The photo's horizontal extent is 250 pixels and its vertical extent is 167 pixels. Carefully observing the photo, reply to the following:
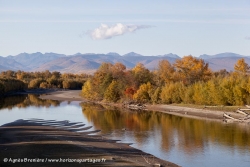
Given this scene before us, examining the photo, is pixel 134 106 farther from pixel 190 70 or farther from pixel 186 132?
pixel 186 132

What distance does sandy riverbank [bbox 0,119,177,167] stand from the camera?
30.5 metres

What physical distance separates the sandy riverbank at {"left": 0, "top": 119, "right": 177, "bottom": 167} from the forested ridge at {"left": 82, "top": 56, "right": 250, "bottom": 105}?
36749 mm

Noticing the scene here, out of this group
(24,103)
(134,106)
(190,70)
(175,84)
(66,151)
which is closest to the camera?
(66,151)

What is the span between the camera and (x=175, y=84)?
91188mm

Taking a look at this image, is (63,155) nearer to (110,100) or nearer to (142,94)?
(142,94)

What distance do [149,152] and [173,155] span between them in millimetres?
A: 2449

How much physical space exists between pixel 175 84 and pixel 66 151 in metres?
59.6

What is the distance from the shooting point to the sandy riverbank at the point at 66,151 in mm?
30453

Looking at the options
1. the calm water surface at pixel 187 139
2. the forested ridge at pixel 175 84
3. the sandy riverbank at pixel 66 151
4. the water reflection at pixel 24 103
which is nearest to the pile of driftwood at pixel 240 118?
the calm water surface at pixel 187 139

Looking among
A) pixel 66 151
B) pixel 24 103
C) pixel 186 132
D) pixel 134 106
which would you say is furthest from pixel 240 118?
pixel 24 103

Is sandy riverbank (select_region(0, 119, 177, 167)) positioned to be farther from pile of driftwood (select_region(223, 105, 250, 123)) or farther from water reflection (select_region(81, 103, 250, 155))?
pile of driftwood (select_region(223, 105, 250, 123))

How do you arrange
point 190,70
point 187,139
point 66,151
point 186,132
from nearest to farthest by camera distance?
point 66,151, point 187,139, point 186,132, point 190,70

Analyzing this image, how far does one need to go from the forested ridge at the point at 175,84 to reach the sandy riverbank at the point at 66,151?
3675 cm

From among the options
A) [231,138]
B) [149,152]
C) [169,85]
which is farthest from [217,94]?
[149,152]
